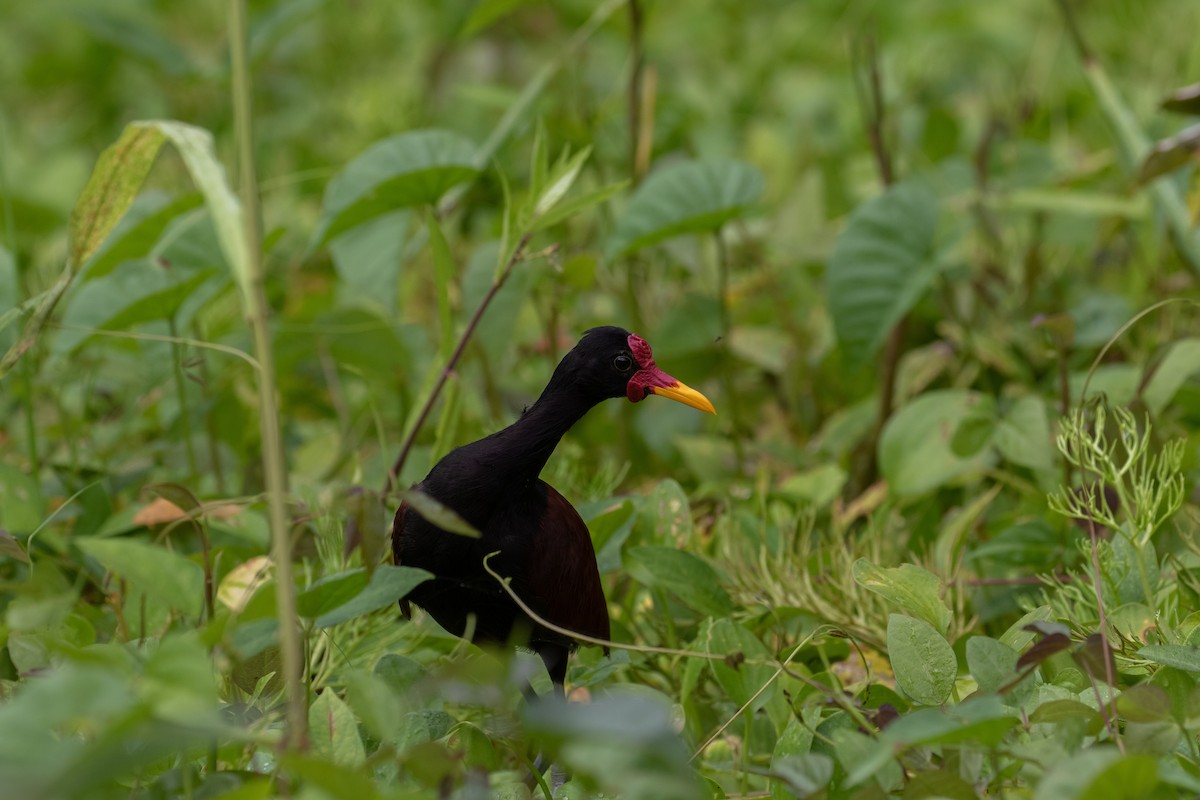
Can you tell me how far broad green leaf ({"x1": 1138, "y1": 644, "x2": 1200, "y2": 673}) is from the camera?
3.26ft

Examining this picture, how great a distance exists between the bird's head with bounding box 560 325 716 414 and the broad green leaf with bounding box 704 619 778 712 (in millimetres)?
197

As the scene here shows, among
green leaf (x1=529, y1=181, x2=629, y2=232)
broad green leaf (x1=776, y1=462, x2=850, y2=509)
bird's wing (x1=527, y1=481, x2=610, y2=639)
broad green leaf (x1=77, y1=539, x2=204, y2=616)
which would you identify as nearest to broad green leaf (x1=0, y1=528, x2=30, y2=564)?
broad green leaf (x1=77, y1=539, x2=204, y2=616)

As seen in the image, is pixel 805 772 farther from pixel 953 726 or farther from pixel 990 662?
pixel 990 662

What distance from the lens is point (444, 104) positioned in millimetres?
3262

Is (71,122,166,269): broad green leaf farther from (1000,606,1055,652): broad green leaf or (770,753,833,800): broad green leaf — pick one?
(1000,606,1055,652): broad green leaf

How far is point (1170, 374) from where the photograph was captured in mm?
1520

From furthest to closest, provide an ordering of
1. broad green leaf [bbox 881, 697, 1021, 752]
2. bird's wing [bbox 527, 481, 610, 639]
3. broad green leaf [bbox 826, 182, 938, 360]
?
1. broad green leaf [bbox 826, 182, 938, 360]
2. bird's wing [bbox 527, 481, 610, 639]
3. broad green leaf [bbox 881, 697, 1021, 752]

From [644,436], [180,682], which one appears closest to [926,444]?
[644,436]

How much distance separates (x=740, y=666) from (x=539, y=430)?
0.86 ft

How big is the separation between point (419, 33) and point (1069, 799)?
3144 mm

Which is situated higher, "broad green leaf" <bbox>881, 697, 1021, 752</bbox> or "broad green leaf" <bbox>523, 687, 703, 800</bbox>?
"broad green leaf" <bbox>523, 687, 703, 800</bbox>

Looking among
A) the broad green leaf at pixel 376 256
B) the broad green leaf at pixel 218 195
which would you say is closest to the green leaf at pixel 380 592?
the broad green leaf at pixel 218 195

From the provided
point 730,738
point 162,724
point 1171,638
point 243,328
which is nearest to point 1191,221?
point 1171,638

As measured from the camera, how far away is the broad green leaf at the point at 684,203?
1.63m
